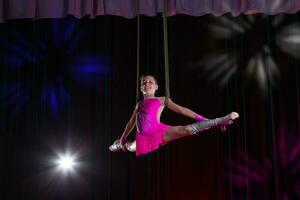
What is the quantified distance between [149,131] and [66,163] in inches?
→ 65.5

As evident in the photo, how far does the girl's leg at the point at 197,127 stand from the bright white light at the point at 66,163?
5.51ft

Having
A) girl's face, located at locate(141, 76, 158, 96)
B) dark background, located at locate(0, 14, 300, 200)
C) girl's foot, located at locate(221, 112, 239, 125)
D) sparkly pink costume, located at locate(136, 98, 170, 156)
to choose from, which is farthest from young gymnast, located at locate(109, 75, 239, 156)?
dark background, located at locate(0, 14, 300, 200)

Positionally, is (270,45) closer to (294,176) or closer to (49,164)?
(294,176)

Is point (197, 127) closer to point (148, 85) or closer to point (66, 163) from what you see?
point (148, 85)

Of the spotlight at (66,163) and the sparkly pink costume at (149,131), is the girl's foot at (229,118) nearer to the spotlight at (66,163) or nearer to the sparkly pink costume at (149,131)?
the sparkly pink costume at (149,131)

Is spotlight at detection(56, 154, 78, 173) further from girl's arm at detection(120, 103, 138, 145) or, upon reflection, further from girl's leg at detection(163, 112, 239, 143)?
girl's leg at detection(163, 112, 239, 143)

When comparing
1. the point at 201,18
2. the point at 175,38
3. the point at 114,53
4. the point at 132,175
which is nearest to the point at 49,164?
the point at 132,175

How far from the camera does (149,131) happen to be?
5273mm

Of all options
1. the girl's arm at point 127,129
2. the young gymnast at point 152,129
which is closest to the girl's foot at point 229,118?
the young gymnast at point 152,129

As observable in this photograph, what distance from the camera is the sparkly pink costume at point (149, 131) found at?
5273 millimetres

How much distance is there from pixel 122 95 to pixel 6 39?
1.83 metres

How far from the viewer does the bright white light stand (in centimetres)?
643

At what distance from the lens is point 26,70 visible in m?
6.75

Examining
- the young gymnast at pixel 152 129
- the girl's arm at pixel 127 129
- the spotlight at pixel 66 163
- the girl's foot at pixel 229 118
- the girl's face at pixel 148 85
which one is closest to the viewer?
the girl's foot at pixel 229 118
